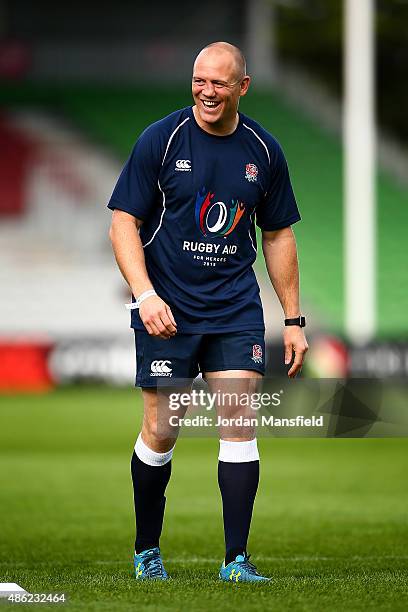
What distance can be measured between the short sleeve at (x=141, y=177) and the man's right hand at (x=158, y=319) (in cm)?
39

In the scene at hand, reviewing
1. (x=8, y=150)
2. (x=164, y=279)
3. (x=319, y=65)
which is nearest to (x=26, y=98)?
(x=8, y=150)

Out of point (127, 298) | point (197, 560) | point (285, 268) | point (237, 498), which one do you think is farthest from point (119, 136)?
point (237, 498)

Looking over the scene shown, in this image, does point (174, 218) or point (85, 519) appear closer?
point (174, 218)

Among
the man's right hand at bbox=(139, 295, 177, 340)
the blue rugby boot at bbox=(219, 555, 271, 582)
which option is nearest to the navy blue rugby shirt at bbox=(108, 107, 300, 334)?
the man's right hand at bbox=(139, 295, 177, 340)

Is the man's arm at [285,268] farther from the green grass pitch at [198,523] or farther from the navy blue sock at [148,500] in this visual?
the green grass pitch at [198,523]

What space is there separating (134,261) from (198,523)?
3102 mm

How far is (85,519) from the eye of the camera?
8.15 m

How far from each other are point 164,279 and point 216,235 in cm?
26

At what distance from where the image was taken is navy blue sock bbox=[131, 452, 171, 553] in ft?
17.7

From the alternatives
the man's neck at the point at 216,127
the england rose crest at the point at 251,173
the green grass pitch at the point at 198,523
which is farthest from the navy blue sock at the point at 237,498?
the man's neck at the point at 216,127

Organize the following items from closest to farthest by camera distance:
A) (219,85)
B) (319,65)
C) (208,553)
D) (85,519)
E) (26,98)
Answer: (219,85), (208,553), (85,519), (26,98), (319,65)

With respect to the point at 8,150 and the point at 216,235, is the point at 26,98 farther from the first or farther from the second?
the point at 216,235

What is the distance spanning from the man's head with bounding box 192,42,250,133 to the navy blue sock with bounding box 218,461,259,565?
1284 millimetres

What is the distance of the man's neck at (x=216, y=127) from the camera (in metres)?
5.27
